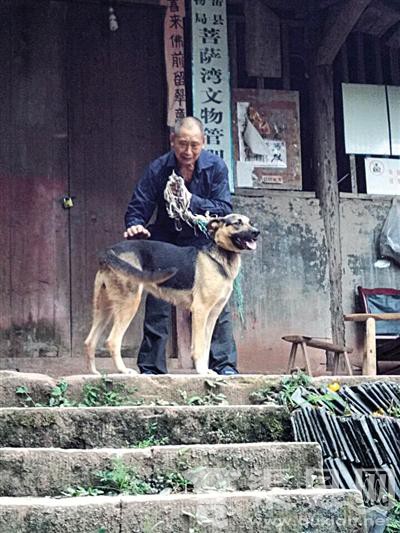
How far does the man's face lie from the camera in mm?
6715

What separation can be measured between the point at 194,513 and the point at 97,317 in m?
2.91

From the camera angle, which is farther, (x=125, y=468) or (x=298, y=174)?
(x=298, y=174)

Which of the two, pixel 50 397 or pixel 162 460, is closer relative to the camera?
pixel 162 460

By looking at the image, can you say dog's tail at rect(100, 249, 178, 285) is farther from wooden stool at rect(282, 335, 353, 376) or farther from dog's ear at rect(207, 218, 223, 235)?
wooden stool at rect(282, 335, 353, 376)

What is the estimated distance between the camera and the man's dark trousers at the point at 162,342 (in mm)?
6719

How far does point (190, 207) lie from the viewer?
6750 mm

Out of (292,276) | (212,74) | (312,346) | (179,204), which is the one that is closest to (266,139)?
(212,74)

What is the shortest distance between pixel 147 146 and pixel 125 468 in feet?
18.8

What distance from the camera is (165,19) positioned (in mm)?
9414

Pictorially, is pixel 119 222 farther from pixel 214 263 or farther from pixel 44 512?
pixel 44 512

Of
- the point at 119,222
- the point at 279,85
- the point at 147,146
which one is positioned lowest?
the point at 119,222

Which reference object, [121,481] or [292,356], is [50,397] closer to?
[121,481]

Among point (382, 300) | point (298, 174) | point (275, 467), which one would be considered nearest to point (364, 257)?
point (382, 300)

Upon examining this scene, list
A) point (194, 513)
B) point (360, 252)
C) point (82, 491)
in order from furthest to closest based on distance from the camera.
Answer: point (360, 252)
point (82, 491)
point (194, 513)
